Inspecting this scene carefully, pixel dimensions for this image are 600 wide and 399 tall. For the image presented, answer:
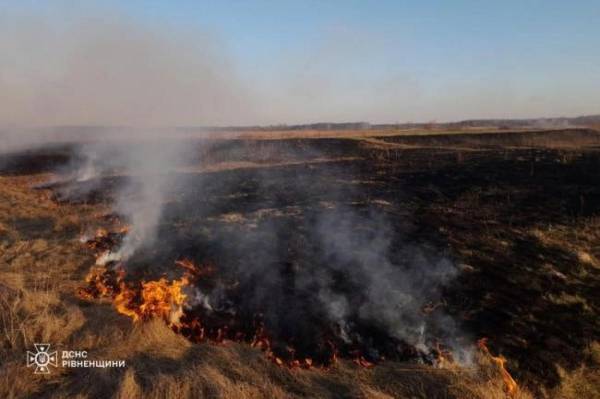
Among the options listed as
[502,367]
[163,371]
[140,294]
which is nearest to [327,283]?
[502,367]

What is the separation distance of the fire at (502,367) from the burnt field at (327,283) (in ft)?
0.36

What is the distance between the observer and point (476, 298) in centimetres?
846

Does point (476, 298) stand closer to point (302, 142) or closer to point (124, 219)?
point (124, 219)

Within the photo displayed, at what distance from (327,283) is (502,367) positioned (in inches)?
155

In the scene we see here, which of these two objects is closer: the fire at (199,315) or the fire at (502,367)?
the fire at (502,367)

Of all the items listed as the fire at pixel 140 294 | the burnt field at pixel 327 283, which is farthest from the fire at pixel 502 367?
the fire at pixel 140 294

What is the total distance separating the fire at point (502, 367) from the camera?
19.1 ft

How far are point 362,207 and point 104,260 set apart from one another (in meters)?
8.45

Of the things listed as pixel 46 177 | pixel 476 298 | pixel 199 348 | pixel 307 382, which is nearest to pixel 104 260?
pixel 199 348

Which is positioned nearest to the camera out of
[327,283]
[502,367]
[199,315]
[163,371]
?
[163,371]

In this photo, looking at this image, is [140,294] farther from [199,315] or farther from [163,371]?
[163,371]

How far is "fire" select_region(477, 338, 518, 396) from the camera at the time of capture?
19.1 ft

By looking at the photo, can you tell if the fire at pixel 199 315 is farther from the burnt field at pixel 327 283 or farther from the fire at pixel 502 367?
the fire at pixel 502 367

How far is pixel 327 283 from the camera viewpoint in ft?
30.2
